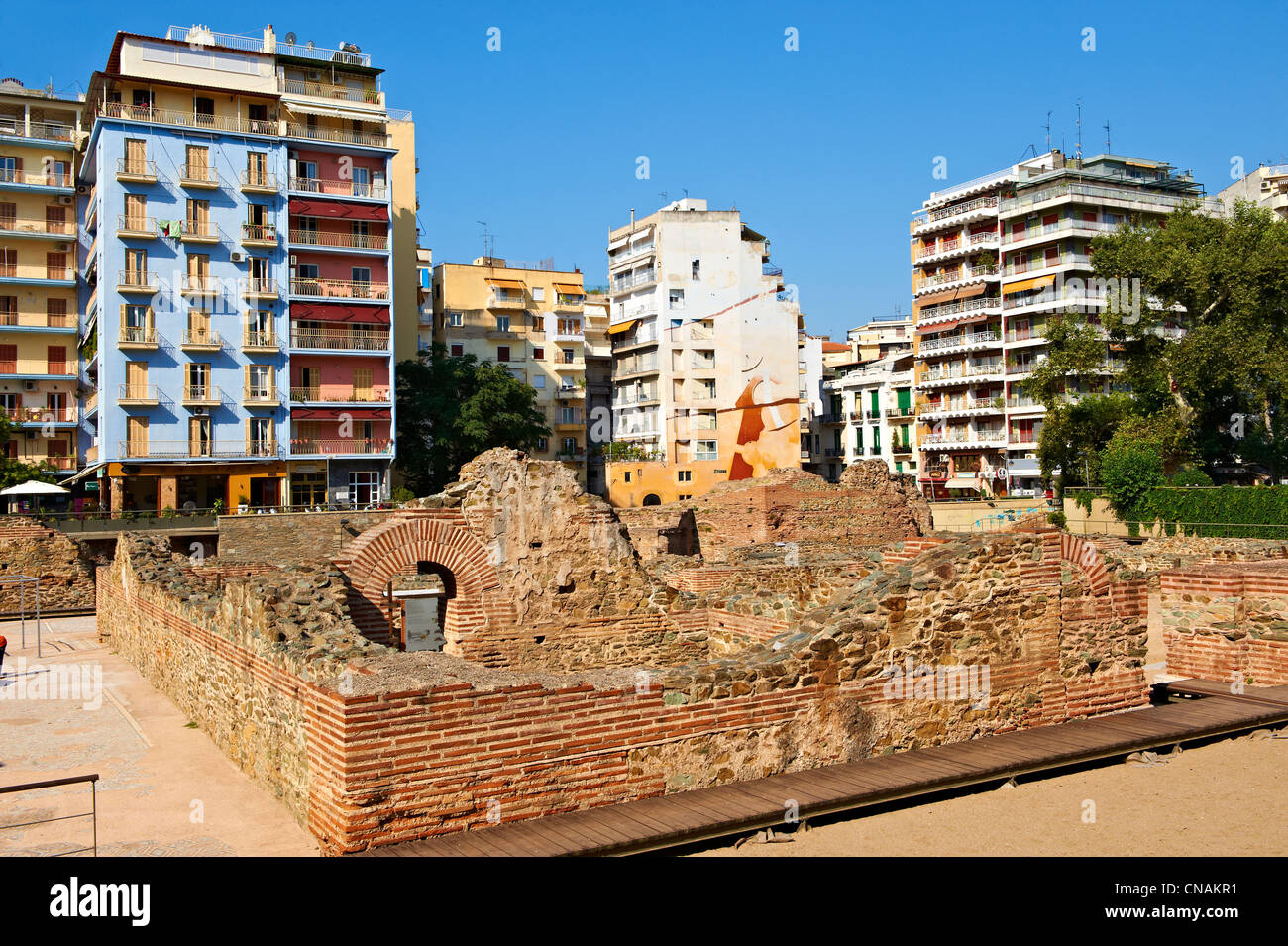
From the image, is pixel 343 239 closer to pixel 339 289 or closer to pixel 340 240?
pixel 340 240

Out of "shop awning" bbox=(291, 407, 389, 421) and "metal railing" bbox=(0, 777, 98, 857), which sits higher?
"shop awning" bbox=(291, 407, 389, 421)

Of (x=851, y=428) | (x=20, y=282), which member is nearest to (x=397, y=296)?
(x=20, y=282)

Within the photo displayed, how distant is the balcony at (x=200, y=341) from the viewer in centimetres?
4062

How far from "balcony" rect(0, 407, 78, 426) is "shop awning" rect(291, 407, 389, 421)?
10268 mm

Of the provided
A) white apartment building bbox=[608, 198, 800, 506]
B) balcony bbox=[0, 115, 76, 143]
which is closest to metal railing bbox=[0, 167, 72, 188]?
balcony bbox=[0, 115, 76, 143]

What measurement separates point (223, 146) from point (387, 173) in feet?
20.7

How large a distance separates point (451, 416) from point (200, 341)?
34.1 ft

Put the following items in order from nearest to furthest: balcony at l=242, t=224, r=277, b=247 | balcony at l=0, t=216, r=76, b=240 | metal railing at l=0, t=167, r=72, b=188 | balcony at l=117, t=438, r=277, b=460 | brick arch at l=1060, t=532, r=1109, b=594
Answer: brick arch at l=1060, t=532, r=1109, b=594, balcony at l=117, t=438, r=277, b=460, balcony at l=242, t=224, r=277, b=247, balcony at l=0, t=216, r=76, b=240, metal railing at l=0, t=167, r=72, b=188

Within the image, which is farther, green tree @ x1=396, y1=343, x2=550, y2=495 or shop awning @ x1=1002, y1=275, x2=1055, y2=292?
shop awning @ x1=1002, y1=275, x2=1055, y2=292

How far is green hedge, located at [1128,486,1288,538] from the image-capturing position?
33.2 metres

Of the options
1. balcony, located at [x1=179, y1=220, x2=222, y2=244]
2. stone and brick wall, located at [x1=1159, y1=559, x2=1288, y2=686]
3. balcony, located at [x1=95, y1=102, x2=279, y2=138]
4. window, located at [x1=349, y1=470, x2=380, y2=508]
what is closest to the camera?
stone and brick wall, located at [x1=1159, y1=559, x2=1288, y2=686]

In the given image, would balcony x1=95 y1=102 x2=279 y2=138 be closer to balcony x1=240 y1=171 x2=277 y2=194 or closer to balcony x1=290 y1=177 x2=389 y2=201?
balcony x1=240 y1=171 x2=277 y2=194

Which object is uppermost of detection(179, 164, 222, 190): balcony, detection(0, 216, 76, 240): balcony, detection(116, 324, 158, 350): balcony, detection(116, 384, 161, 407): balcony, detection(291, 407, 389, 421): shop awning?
detection(179, 164, 222, 190): balcony

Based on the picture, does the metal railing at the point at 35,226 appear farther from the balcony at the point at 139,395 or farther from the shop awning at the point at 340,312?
the shop awning at the point at 340,312
